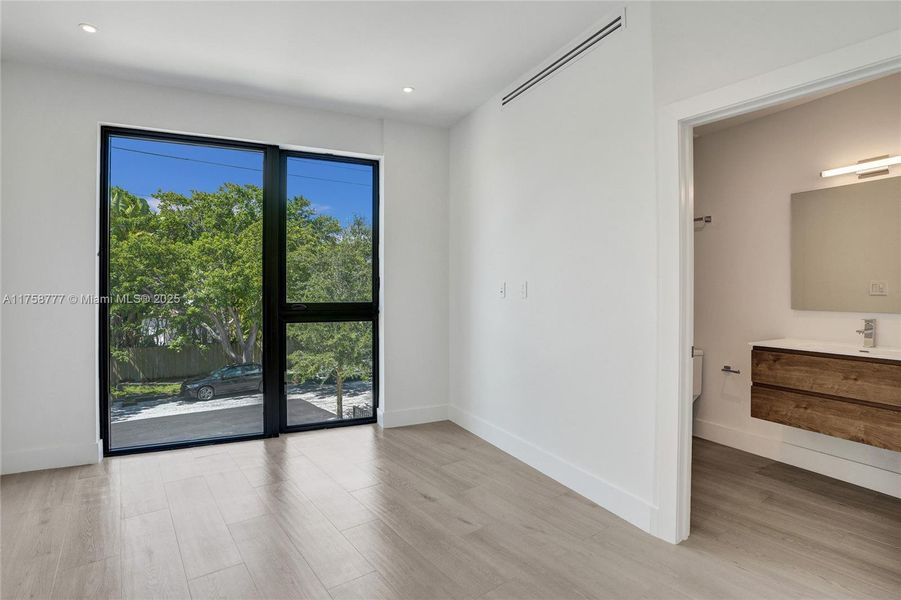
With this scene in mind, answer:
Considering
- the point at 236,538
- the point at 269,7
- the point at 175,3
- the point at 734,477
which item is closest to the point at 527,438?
the point at 734,477

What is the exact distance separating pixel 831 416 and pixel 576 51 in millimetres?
2628

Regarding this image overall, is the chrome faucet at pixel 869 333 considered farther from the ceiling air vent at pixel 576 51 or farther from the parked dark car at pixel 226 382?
the parked dark car at pixel 226 382

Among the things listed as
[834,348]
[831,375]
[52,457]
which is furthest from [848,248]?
[52,457]

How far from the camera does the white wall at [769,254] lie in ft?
9.68

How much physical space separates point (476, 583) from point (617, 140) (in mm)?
2307

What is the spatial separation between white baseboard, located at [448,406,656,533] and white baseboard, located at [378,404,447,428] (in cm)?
41

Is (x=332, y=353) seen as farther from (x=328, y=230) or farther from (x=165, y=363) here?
(x=165, y=363)

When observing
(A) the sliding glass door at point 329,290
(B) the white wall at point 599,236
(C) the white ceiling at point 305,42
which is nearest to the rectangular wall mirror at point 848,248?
(B) the white wall at point 599,236

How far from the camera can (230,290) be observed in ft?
12.5

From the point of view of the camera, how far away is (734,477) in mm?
3084

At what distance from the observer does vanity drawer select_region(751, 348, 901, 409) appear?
8.34 ft

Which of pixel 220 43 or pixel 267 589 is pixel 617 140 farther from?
pixel 267 589

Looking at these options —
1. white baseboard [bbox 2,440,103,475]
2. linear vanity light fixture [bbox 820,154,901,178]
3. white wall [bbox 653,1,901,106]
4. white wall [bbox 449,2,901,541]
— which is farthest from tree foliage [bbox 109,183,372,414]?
linear vanity light fixture [bbox 820,154,901,178]

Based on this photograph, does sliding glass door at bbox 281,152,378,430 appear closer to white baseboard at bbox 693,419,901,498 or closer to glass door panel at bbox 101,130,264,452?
glass door panel at bbox 101,130,264,452
